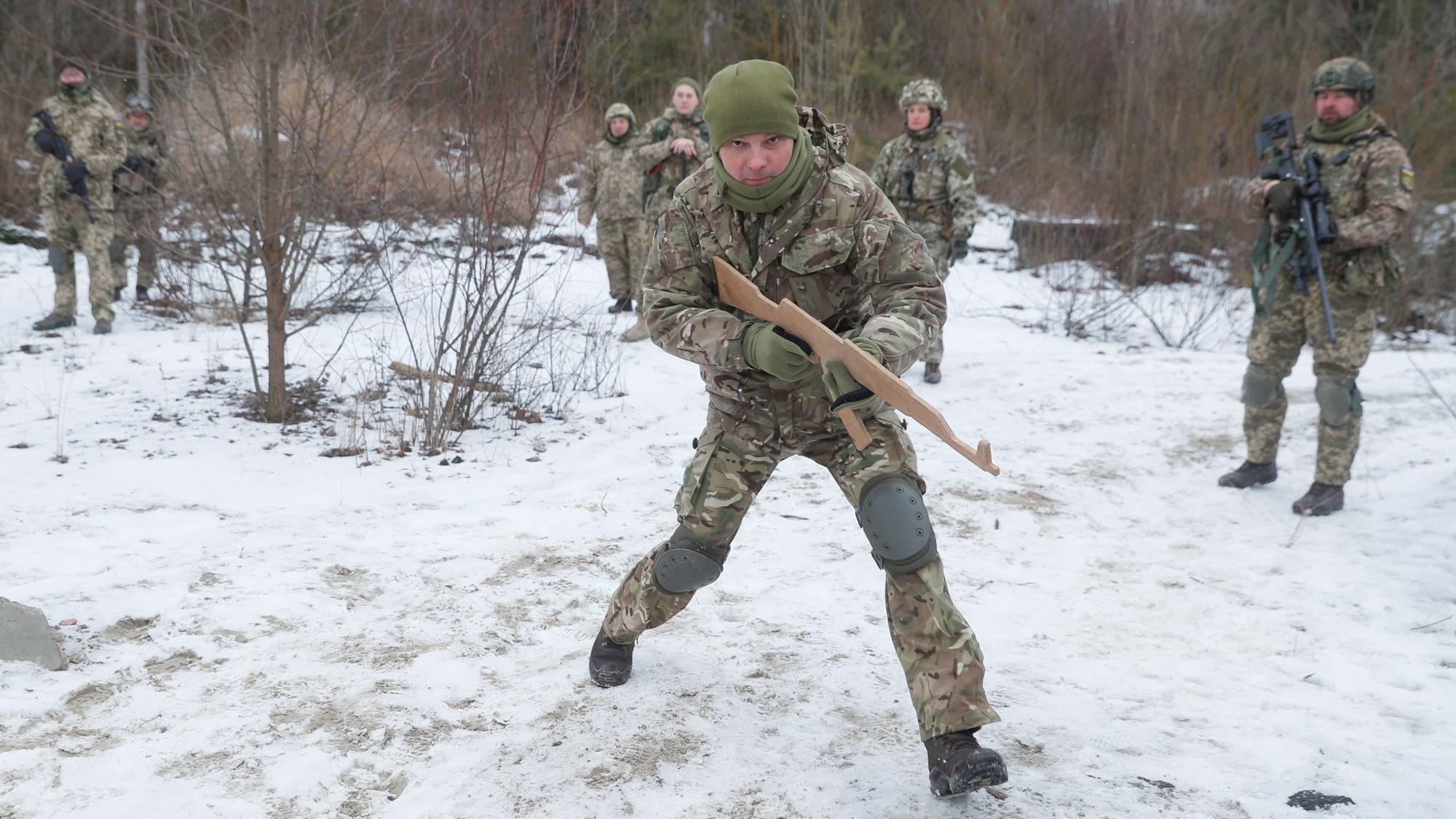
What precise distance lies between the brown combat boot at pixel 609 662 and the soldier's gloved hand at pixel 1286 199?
3.71 m

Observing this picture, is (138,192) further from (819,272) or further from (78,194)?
(819,272)

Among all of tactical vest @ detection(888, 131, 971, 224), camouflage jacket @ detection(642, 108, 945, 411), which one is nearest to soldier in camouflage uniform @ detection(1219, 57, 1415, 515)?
tactical vest @ detection(888, 131, 971, 224)

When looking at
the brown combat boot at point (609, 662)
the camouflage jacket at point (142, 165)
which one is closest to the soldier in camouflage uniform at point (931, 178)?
the brown combat boot at point (609, 662)

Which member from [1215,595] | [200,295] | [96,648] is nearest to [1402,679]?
[1215,595]

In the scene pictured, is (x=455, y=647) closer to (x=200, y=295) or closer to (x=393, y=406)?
(x=393, y=406)

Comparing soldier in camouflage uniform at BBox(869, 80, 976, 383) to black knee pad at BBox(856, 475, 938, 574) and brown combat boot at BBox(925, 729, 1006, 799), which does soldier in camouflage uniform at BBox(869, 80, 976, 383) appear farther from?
brown combat boot at BBox(925, 729, 1006, 799)

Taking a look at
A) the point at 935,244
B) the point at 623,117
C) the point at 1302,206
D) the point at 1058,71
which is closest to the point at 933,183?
the point at 935,244

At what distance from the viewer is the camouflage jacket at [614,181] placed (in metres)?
8.68

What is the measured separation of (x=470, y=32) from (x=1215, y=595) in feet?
13.3

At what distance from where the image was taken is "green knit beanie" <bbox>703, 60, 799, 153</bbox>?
7.30 ft

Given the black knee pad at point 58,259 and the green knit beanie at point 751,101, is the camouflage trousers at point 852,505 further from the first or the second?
the black knee pad at point 58,259

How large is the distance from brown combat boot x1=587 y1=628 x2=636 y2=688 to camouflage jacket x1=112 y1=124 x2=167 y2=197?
21.8ft

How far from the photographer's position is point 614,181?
870 cm

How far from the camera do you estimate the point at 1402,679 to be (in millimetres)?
3143
